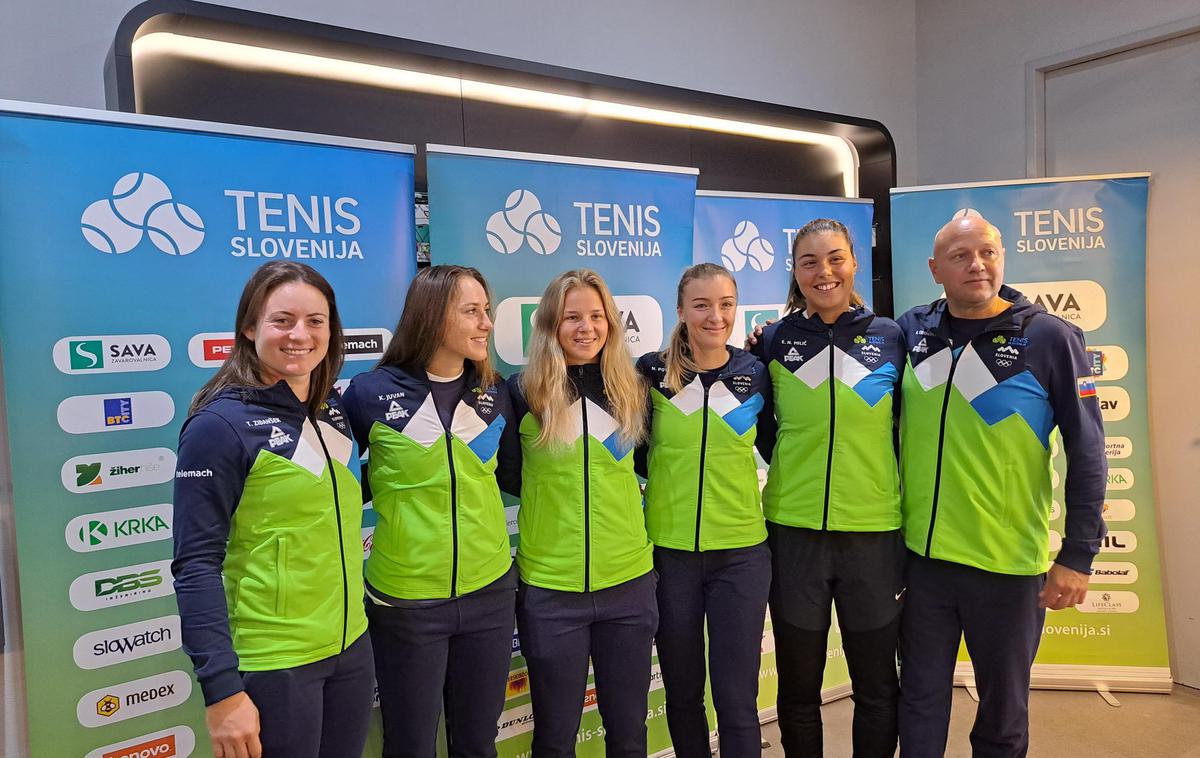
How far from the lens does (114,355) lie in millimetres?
1863

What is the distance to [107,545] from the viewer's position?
1.89m

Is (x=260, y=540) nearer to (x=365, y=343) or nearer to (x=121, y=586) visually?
(x=121, y=586)

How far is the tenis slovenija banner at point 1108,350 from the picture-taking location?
10.7 ft

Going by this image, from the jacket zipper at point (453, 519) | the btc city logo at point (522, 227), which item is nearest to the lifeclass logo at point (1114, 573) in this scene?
the btc city logo at point (522, 227)

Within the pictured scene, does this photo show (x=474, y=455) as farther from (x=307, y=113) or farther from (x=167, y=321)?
(x=307, y=113)

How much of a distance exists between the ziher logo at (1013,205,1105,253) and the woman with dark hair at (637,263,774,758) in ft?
6.60

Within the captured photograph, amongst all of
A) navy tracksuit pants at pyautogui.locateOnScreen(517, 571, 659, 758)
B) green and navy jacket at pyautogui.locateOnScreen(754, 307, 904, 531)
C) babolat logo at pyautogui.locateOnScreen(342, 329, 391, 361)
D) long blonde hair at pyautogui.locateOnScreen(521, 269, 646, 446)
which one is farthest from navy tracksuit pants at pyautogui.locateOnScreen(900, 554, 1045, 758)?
babolat logo at pyautogui.locateOnScreen(342, 329, 391, 361)

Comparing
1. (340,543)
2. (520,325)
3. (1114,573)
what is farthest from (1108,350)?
(340,543)

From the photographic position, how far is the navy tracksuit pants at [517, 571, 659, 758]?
1.92m

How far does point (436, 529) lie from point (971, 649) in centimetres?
150

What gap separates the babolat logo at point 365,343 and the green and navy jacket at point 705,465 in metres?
0.85

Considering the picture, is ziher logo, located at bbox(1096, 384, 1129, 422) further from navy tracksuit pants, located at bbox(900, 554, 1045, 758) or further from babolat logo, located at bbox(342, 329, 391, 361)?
babolat logo, located at bbox(342, 329, 391, 361)

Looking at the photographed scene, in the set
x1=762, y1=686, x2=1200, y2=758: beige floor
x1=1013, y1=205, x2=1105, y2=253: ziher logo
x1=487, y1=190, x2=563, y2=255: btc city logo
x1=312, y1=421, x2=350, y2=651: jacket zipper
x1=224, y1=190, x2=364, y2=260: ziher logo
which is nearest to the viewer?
x1=312, y1=421, x2=350, y2=651: jacket zipper

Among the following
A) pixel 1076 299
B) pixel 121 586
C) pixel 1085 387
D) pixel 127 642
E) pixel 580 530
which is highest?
pixel 1076 299
